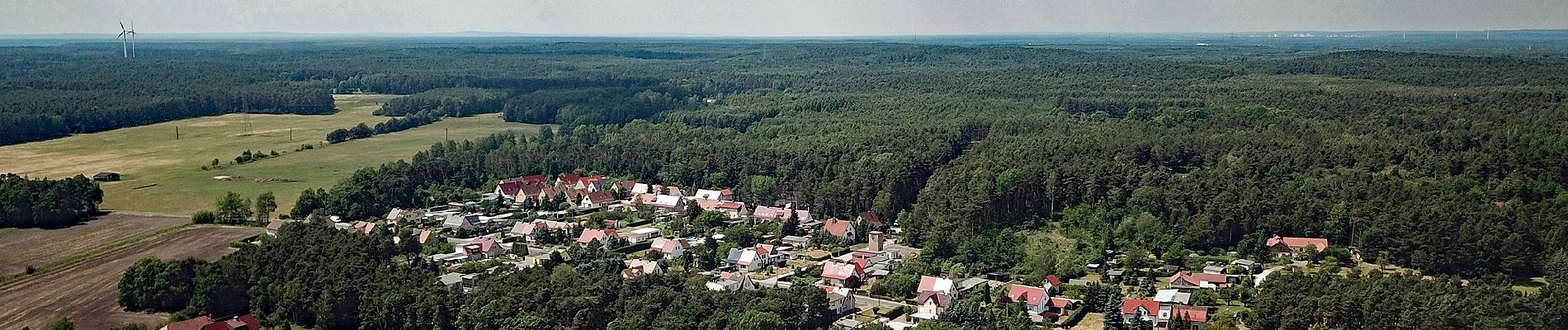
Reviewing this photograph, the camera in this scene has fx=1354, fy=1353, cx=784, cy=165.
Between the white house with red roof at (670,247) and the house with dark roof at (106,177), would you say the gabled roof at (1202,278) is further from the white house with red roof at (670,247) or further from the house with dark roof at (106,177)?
the house with dark roof at (106,177)

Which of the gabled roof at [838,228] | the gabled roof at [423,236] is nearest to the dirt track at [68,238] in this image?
the gabled roof at [423,236]

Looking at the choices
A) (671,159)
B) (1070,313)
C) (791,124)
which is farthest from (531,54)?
(1070,313)

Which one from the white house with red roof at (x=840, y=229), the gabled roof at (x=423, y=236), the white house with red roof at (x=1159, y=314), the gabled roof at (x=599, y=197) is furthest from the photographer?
the gabled roof at (x=599, y=197)

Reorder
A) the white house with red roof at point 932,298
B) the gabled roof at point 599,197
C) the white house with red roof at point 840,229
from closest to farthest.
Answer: the white house with red roof at point 932,298 < the white house with red roof at point 840,229 < the gabled roof at point 599,197

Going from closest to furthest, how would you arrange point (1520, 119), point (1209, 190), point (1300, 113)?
point (1209, 190), point (1520, 119), point (1300, 113)

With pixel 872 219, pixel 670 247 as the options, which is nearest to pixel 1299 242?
pixel 872 219

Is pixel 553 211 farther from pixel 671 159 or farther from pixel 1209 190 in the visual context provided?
pixel 1209 190

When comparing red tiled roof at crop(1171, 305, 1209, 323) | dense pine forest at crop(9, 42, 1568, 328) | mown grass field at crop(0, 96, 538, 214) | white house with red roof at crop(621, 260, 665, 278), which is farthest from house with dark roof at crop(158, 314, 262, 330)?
mown grass field at crop(0, 96, 538, 214)
